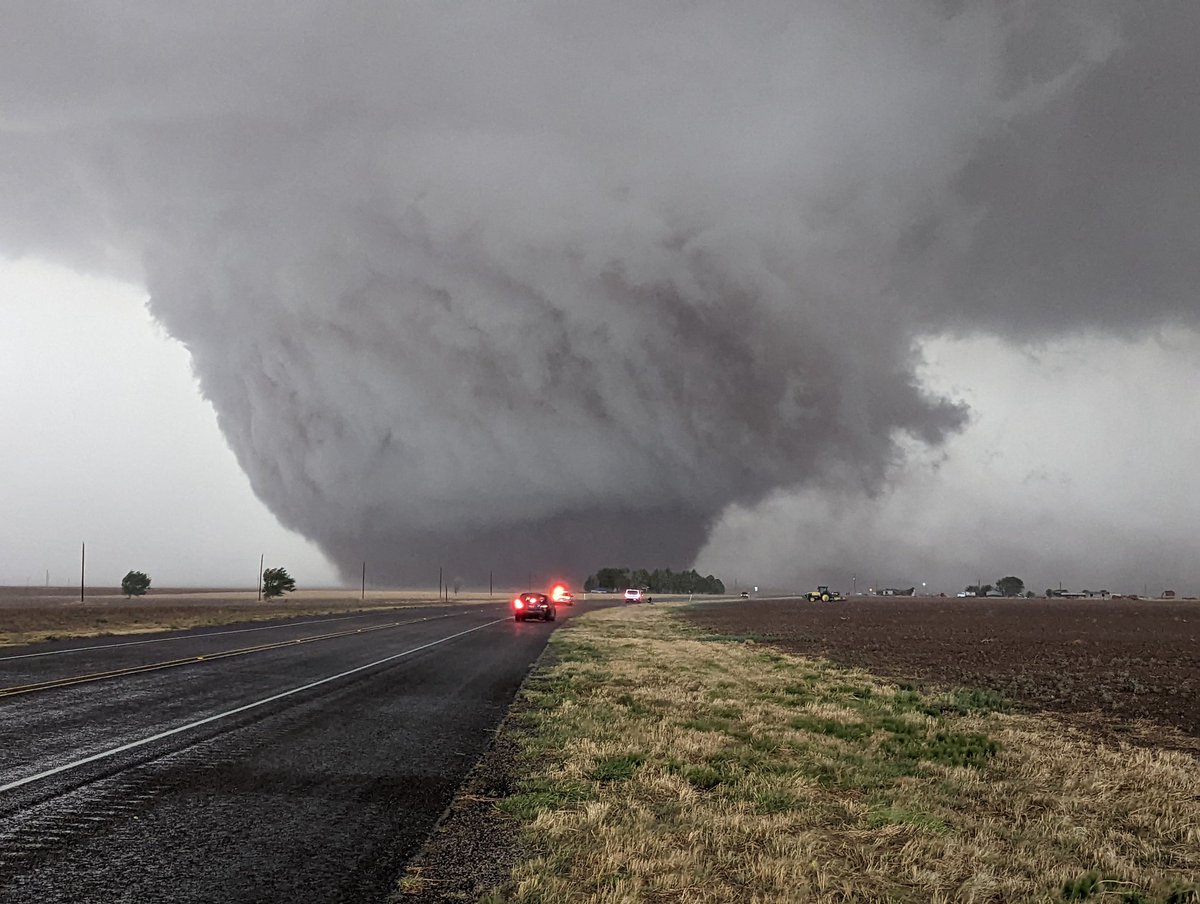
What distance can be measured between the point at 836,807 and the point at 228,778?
6.87m

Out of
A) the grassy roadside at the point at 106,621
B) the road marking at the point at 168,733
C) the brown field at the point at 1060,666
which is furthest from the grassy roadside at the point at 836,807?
the grassy roadside at the point at 106,621

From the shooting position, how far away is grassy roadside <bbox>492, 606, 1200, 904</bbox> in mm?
6109

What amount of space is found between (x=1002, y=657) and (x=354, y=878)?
93.6 feet

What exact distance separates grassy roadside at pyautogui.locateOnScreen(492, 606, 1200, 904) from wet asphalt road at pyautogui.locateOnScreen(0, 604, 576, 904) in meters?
1.35

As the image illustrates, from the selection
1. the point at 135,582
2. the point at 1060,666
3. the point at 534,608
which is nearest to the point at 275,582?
the point at 135,582

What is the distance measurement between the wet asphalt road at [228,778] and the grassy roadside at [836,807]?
1.35 meters

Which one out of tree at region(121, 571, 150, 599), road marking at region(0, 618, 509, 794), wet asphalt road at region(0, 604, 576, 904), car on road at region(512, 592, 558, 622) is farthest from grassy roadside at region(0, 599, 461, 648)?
tree at region(121, 571, 150, 599)

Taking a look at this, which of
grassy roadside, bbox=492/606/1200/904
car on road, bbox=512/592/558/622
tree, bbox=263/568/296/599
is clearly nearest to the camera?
grassy roadside, bbox=492/606/1200/904

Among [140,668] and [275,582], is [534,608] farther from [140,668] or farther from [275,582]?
[275,582]

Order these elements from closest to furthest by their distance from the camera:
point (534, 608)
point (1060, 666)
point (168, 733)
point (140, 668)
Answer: point (168, 733) < point (140, 668) < point (1060, 666) < point (534, 608)

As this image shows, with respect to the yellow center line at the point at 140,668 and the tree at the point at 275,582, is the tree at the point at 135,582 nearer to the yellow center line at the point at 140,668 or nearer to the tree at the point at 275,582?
the tree at the point at 275,582

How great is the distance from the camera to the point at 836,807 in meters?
8.23

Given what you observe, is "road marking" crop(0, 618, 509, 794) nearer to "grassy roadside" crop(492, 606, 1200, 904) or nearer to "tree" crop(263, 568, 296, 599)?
"grassy roadside" crop(492, 606, 1200, 904)

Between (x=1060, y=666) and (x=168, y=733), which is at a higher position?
(x=168, y=733)
